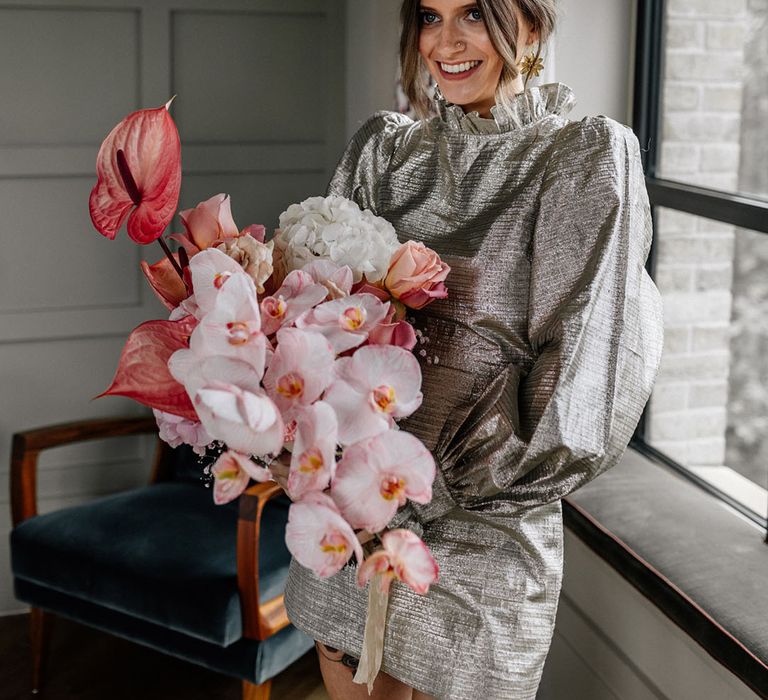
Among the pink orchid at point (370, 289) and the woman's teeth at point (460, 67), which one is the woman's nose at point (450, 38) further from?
the pink orchid at point (370, 289)

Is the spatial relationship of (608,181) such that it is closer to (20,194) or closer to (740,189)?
(740,189)

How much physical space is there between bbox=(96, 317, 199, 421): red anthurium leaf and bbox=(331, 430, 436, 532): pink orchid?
188 millimetres

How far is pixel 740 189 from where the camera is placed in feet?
6.53

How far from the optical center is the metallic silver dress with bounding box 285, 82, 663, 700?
1.19 meters

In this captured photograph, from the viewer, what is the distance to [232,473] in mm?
898

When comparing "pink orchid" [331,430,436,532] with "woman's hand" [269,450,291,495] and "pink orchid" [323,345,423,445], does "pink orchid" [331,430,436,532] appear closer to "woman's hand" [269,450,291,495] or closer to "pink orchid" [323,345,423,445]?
"pink orchid" [323,345,423,445]

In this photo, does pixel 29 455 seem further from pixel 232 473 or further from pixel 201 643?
pixel 232 473

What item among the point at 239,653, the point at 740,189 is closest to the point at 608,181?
the point at 740,189

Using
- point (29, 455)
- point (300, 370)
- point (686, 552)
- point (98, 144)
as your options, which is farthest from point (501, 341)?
point (98, 144)

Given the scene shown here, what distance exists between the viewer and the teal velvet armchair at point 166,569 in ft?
7.39

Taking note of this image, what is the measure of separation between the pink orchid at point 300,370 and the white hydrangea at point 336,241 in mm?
224

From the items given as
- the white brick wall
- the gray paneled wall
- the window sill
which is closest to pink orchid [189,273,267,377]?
the window sill

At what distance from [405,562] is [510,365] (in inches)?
17.3

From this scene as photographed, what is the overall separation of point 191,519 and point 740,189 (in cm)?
152
